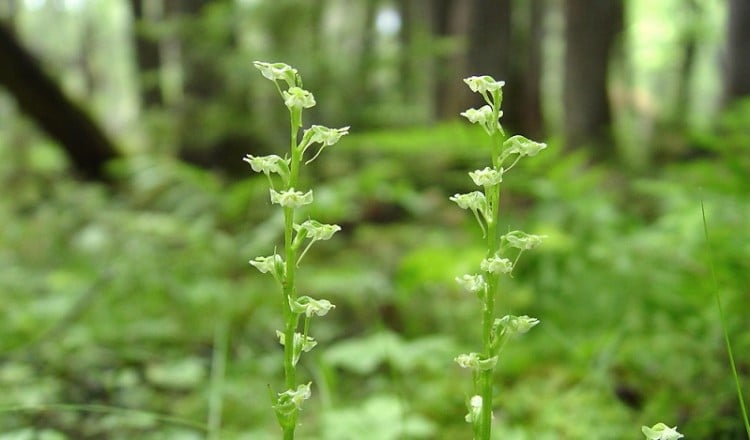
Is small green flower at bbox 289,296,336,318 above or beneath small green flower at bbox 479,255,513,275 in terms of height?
beneath

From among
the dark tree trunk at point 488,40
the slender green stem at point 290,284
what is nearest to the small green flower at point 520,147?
the slender green stem at point 290,284

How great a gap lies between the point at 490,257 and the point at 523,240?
0.05 metres

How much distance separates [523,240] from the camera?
68 centimetres

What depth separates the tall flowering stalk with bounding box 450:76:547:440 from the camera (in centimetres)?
64

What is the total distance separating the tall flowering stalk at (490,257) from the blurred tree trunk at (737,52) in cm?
477

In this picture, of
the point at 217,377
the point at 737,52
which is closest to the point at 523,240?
the point at 217,377

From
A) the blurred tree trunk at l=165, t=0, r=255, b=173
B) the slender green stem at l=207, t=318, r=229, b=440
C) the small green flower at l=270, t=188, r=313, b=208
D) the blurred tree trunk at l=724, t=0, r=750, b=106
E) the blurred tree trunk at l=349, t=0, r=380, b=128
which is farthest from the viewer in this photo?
the blurred tree trunk at l=724, t=0, r=750, b=106

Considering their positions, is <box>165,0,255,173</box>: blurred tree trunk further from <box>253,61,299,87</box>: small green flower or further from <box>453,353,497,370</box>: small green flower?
<box>453,353,497,370</box>: small green flower

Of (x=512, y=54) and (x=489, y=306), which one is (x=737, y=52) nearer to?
(x=512, y=54)

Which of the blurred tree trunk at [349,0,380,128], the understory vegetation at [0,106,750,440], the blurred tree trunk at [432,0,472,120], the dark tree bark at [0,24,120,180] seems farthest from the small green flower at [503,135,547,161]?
the blurred tree trunk at [432,0,472,120]

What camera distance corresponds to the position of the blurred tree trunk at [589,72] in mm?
6590

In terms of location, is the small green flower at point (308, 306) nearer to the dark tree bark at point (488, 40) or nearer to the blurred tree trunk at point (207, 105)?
the blurred tree trunk at point (207, 105)

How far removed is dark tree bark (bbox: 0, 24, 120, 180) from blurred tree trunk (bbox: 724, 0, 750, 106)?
4.96m

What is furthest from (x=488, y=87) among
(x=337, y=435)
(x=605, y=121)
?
(x=605, y=121)
